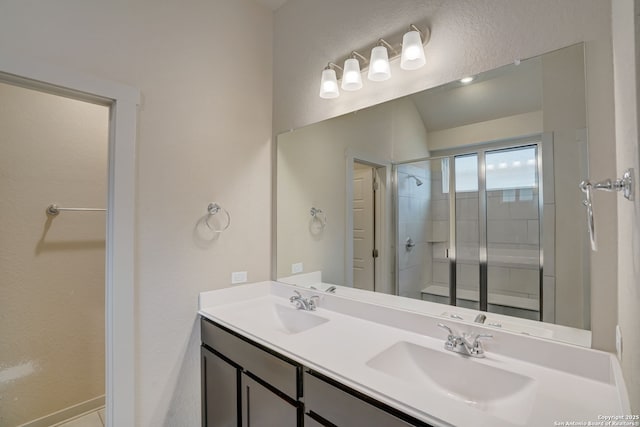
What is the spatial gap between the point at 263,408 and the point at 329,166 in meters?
1.32

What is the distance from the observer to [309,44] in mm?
1894

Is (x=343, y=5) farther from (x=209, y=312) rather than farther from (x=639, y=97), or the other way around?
(x=209, y=312)

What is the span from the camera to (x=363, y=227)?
1688 millimetres

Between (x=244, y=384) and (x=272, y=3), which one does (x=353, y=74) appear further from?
(x=244, y=384)

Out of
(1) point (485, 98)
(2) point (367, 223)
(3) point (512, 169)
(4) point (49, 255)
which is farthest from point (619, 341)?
(4) point (49, 255)

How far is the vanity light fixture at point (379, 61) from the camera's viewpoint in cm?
132

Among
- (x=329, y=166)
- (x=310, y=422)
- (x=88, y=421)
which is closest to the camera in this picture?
(x=310, y=422)

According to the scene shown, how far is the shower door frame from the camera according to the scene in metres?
1.44

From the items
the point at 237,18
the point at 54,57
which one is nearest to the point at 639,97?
the point at 54,57

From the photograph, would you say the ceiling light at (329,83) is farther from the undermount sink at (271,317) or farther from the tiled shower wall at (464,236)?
the undermount sink at (271,317)

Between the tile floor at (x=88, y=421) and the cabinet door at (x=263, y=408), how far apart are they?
142cm

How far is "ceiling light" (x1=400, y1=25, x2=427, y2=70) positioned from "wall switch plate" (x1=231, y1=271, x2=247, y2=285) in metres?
1.53

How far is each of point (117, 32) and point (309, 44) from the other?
1.05 m

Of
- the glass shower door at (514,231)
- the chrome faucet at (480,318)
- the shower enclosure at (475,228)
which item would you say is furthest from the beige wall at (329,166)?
the chrome faucet at (480,318)
